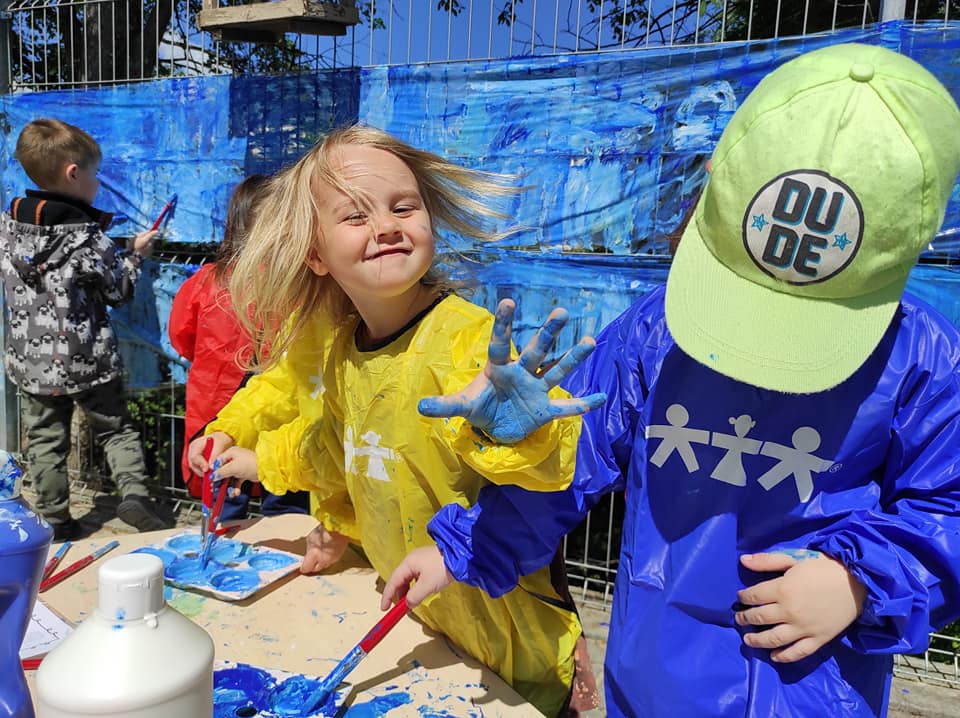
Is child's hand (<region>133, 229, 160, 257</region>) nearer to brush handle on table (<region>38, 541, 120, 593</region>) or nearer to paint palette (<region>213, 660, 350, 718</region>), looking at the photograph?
brush handle on table (<region>38, 541, 120, 593</region>)

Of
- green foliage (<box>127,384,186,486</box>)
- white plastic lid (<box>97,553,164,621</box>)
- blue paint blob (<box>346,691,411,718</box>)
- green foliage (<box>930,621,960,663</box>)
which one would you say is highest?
white plastic lid (<box>97,553,164,621</box>)

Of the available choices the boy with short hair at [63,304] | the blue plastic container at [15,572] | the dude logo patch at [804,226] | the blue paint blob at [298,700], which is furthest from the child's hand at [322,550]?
the boy with short hair at [63,304]

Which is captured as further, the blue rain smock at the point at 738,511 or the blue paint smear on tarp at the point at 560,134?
the blue paint smear on tarp at the point at 560,134

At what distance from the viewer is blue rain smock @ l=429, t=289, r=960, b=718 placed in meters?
0.98

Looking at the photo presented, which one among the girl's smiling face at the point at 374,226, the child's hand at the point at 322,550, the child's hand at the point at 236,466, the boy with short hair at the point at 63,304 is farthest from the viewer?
the boy with short hair at the point at 63,304

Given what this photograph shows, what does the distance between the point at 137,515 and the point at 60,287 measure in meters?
1.09

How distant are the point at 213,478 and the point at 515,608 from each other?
2.63ft

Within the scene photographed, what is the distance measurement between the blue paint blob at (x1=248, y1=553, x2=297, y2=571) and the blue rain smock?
0.58m

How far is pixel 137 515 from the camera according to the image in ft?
11.5

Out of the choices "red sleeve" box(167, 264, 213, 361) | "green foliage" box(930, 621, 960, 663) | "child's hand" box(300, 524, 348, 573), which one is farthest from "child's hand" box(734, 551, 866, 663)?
"red sleeve" box(167, 264, 213, 361)

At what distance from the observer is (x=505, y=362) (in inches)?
36.8

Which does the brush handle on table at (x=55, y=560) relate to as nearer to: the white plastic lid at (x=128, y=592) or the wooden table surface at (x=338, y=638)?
the wooden table surface at (x=338, y=638)

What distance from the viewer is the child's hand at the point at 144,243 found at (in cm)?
356

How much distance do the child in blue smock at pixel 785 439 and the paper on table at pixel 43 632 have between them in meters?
0.60
